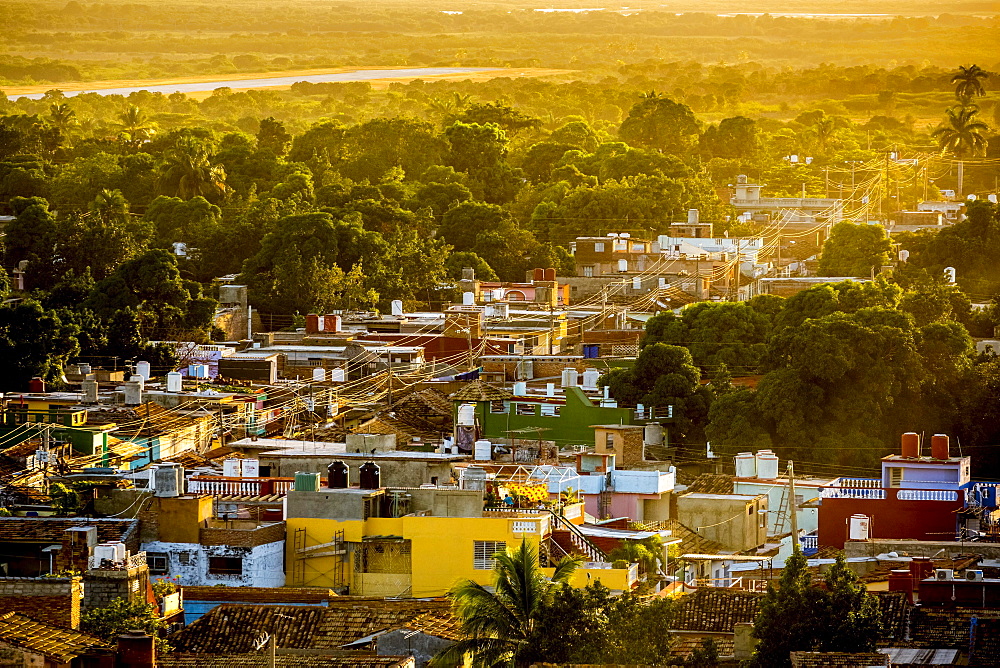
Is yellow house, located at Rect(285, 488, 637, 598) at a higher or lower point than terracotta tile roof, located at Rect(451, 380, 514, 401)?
lower

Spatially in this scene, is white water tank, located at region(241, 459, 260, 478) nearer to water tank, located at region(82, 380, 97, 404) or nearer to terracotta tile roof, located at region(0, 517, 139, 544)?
terracotta tile roof, located at region(0, 517, 139, 544)

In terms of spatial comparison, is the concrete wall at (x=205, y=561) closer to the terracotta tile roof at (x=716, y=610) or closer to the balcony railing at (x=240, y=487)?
the balcony railing at (x=240, y=487)

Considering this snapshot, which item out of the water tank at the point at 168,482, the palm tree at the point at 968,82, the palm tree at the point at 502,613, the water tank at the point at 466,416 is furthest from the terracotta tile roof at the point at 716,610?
the palm tree at the point at 968,82

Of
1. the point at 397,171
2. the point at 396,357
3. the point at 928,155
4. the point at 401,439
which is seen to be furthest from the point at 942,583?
Result: the point at 928,155

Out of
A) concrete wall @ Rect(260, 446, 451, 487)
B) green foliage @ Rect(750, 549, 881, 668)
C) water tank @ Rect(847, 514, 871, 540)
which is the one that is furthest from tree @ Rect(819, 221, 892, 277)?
green foliage @ Rect(750, 549, 881, 668)

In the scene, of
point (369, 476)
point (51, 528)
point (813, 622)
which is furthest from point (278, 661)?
point (369, 476)

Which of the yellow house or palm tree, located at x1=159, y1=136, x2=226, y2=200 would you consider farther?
palm tree, located at x1=159, y1=136, x2=226, y2=200
